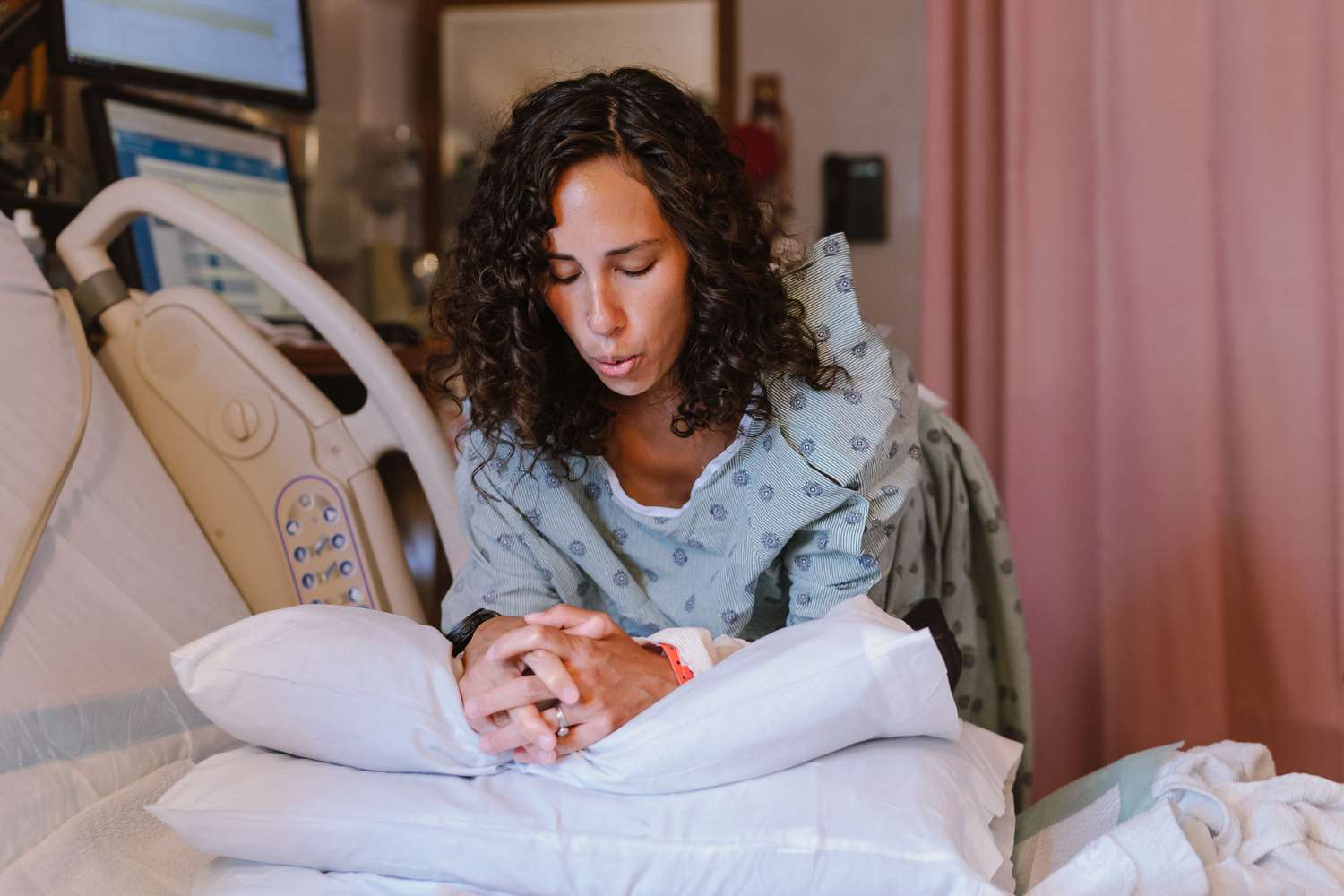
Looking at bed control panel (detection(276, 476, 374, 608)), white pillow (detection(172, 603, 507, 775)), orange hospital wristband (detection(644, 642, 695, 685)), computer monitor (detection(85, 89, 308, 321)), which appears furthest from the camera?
computer monitor (detection(85, 89, 308, 321))

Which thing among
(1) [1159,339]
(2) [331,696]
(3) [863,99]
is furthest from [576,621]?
(3) [863,99]

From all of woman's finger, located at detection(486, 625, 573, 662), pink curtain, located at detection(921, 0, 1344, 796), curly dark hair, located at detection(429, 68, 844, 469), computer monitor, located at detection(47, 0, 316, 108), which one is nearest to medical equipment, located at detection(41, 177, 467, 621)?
curly dark hair, located at detection(429, 68, 844, 469)

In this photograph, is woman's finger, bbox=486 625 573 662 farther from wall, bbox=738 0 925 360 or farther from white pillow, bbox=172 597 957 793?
wall, bbox=738 0 925 360

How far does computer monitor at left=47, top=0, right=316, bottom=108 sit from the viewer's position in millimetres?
1643

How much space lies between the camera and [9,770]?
0.92 metres

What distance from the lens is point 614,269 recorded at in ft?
3.36

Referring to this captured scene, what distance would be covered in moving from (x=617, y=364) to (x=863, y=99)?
2217mm

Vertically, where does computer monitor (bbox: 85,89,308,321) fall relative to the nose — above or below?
above

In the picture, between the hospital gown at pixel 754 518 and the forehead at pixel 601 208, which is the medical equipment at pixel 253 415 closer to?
the hospital gown at pixel 754 518

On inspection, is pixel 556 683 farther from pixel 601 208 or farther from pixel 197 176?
pixel 197 176

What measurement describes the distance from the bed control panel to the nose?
51cm

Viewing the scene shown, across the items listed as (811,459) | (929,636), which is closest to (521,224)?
(811,459)

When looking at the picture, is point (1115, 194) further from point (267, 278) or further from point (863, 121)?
point (863, 121)

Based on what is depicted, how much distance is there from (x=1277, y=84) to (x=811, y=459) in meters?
0.96
